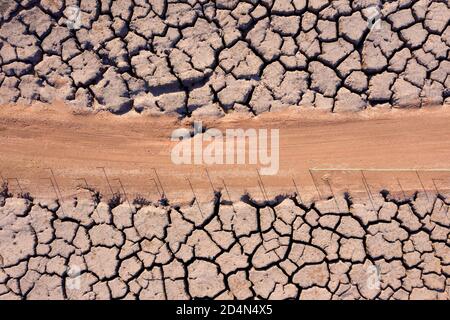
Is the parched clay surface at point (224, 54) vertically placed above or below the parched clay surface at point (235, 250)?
above

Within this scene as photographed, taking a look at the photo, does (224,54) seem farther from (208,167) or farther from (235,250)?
(235,250)

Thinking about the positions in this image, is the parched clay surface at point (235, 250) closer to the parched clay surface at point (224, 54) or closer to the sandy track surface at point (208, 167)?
the sandy track surface at point (208, 167)

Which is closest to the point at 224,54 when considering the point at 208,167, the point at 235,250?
the point at 208,167

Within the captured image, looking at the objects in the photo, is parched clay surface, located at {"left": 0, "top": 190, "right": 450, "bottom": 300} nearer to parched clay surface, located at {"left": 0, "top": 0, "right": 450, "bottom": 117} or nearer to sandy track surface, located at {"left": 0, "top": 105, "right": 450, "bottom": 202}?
sandy track surface, located at {"left": 0, "top": 105, "right": 450, "bottom": 202}

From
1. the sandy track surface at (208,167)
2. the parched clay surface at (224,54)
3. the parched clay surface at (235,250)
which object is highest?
the parched clay surface at (224,54)

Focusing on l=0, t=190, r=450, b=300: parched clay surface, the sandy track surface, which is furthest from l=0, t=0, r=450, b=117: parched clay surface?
l=0, t=190, r=450, b=300: parched clay surface

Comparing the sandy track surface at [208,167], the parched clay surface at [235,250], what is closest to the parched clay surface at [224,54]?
the sandy track surface at [208,167]
